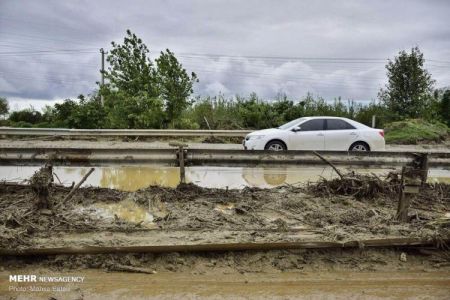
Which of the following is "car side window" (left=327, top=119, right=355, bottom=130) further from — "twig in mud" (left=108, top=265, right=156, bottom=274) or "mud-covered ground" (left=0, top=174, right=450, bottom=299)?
"twig in mud" (left=108, top=265, right=156, bottom=274)

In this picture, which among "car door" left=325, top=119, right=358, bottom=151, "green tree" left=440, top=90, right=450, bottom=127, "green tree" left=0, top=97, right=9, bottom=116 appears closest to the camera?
"car door" left=325, top=119, right=358, bottom=151

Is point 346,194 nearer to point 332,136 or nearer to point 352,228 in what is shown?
point 352,228

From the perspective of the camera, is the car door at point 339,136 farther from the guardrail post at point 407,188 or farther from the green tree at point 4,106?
the green tree at point 4,106

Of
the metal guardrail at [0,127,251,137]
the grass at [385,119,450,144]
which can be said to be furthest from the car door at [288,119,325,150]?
the grass at [385,119,450,144]

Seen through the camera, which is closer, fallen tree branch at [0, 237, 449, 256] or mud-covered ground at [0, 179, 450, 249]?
fallen tree branch at [0, 237, 449, 256]

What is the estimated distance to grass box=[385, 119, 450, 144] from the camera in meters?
21.8

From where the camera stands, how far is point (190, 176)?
372 inches

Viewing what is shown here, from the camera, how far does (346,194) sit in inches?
252

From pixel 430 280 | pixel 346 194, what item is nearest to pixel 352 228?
pixel 430 280

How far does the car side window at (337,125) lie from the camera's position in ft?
44.7

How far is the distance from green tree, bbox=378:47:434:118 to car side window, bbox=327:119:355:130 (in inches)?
565

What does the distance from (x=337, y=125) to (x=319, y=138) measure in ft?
2.67

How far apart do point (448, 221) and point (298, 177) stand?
483 cm

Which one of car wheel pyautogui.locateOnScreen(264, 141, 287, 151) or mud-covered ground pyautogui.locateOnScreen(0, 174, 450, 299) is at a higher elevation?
car wheel pyautogui.locateOnScreen(264, 141, 287, 151)
